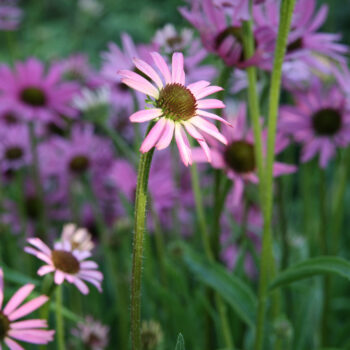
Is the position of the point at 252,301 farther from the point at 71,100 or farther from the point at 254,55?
the point at 71,100

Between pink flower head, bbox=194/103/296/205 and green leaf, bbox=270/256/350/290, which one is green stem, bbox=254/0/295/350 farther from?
pink flower head, bbox=194/103/296/205

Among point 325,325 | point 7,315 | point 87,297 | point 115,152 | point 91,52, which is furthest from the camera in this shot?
point 91,52

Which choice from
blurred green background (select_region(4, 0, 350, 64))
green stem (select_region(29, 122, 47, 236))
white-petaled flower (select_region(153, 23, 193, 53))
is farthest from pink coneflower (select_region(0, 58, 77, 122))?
blurred green background (select_region(4, 0, 350, 64))

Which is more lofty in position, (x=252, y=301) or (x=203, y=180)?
(x=203, y=180)

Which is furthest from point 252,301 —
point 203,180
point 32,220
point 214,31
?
point 32,220

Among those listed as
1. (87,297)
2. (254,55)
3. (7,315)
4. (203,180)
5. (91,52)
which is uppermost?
(91,52)

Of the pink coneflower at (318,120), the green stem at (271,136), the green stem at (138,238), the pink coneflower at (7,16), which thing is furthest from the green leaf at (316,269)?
the pink coneflower at (7,16)

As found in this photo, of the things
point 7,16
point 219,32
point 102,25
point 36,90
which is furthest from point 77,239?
point 102,25
